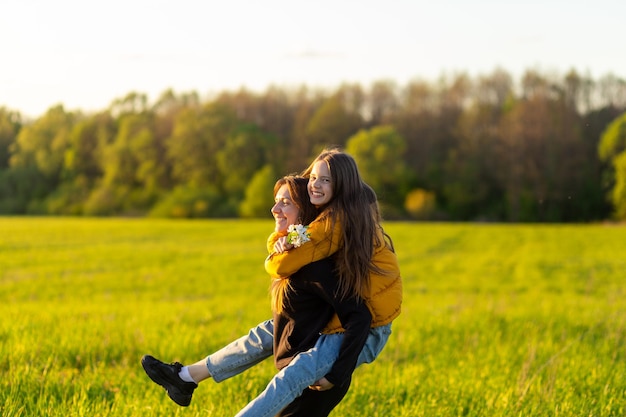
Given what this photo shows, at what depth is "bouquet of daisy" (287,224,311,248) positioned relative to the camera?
3736 mm

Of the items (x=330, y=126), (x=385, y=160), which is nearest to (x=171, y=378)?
(x=385, y=160)

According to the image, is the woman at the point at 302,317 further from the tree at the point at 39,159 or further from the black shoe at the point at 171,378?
the tree at the point at 39,159

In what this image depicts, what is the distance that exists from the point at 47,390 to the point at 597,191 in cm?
7311

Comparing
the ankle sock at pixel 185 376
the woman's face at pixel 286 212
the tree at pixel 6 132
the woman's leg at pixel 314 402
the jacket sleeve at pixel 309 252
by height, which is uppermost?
the tree at pixel 6 132

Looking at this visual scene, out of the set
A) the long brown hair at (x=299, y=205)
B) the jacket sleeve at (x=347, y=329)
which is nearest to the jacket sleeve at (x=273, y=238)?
the long brown hair at (x=299, y=205)

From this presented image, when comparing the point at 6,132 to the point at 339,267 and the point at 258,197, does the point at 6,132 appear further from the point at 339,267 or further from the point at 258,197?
the point at 339,267

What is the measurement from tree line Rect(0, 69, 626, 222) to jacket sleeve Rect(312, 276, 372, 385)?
65149mm

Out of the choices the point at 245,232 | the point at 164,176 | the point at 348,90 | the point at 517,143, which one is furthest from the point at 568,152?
the point at 164,176

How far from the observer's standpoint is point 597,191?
7119 centimetres

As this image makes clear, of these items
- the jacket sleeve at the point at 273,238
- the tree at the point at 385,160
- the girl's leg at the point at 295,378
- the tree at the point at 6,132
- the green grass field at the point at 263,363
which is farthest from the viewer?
the tree at the point at 385,160

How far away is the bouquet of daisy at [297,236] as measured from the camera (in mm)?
3736

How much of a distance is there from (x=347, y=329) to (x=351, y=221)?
1.98ft

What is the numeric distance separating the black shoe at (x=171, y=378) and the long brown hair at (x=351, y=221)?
1.18 meters

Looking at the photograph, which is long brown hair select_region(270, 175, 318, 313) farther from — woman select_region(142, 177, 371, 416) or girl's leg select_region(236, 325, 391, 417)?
girl's leg select_region(236, 325, 391, 417)
